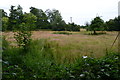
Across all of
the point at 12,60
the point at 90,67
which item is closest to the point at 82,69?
the point at 90,67

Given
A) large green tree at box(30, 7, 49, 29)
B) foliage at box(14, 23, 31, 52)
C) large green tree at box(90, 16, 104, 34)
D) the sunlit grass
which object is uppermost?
large green tree at box(30, 7, 49, 29)

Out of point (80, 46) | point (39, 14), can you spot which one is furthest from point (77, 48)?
point (39, 14)

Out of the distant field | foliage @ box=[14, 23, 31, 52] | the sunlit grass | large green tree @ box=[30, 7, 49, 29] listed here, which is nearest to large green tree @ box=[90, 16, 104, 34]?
large green tree @ box=[30, 7, 49, 29]

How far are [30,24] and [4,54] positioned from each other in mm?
1333

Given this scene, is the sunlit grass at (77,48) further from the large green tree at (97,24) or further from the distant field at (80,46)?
the large green tree at (97,24)

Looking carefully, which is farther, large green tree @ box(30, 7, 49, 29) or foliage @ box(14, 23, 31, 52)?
large green tree @ box(30, 7, 49, 29)

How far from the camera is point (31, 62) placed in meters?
2.94

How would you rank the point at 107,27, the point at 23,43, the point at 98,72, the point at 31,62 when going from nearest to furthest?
the point at 98,72 < the point at 31,62 < the point at 23,43 < the point at 107,27

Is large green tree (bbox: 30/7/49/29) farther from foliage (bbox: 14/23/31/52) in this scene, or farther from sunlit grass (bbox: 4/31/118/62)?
foliage (bbox: 14/23/31/52)

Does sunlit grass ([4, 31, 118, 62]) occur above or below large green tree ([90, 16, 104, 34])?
below

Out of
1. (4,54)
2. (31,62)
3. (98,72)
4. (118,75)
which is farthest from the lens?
(4,54)

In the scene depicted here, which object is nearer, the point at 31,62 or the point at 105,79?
the point at 105,79

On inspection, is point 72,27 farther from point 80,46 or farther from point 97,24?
point 80,46

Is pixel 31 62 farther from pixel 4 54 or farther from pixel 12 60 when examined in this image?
pixel 4 54
